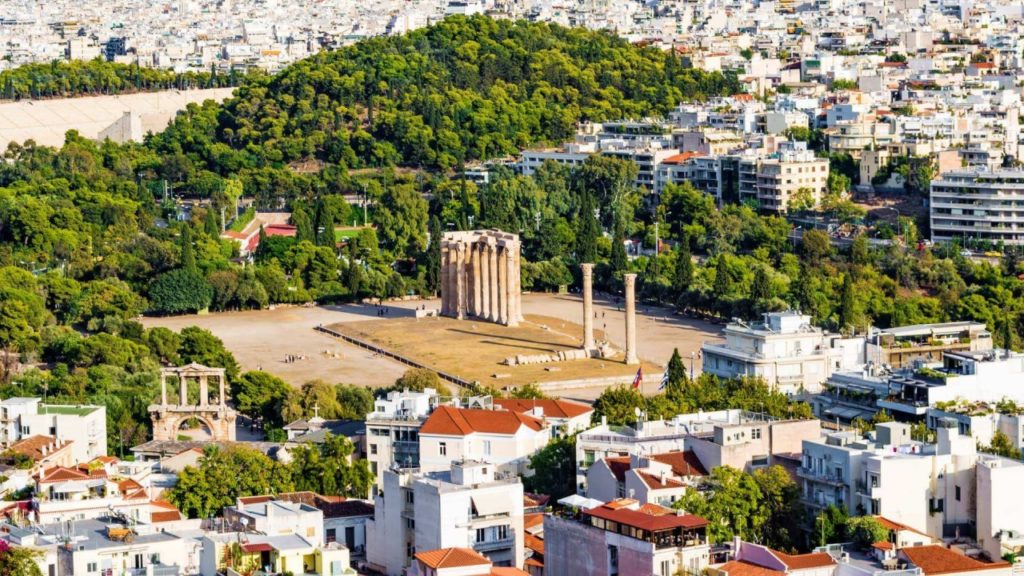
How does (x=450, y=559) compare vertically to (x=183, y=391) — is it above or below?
above

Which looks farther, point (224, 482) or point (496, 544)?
point (224, 482)

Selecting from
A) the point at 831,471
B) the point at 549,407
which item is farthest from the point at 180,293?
the point at 831,471

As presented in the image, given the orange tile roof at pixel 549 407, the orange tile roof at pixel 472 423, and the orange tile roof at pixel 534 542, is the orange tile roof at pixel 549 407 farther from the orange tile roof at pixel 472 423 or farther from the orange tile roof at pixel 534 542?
the orange tile roof at pixel 534 542

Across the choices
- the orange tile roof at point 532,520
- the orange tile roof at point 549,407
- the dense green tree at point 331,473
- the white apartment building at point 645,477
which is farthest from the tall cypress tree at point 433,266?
the orange tile roof at point 532,520

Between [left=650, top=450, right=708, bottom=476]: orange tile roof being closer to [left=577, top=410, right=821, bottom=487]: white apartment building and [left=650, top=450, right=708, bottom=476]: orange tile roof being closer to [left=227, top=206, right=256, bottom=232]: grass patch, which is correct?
[left=577, top=410, right=821, bottom=487]: white apartment building

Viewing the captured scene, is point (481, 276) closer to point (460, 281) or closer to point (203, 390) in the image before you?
point (460, 281)

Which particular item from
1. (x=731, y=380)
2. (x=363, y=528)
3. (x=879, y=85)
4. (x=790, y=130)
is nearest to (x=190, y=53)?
(x=879, y=85)
